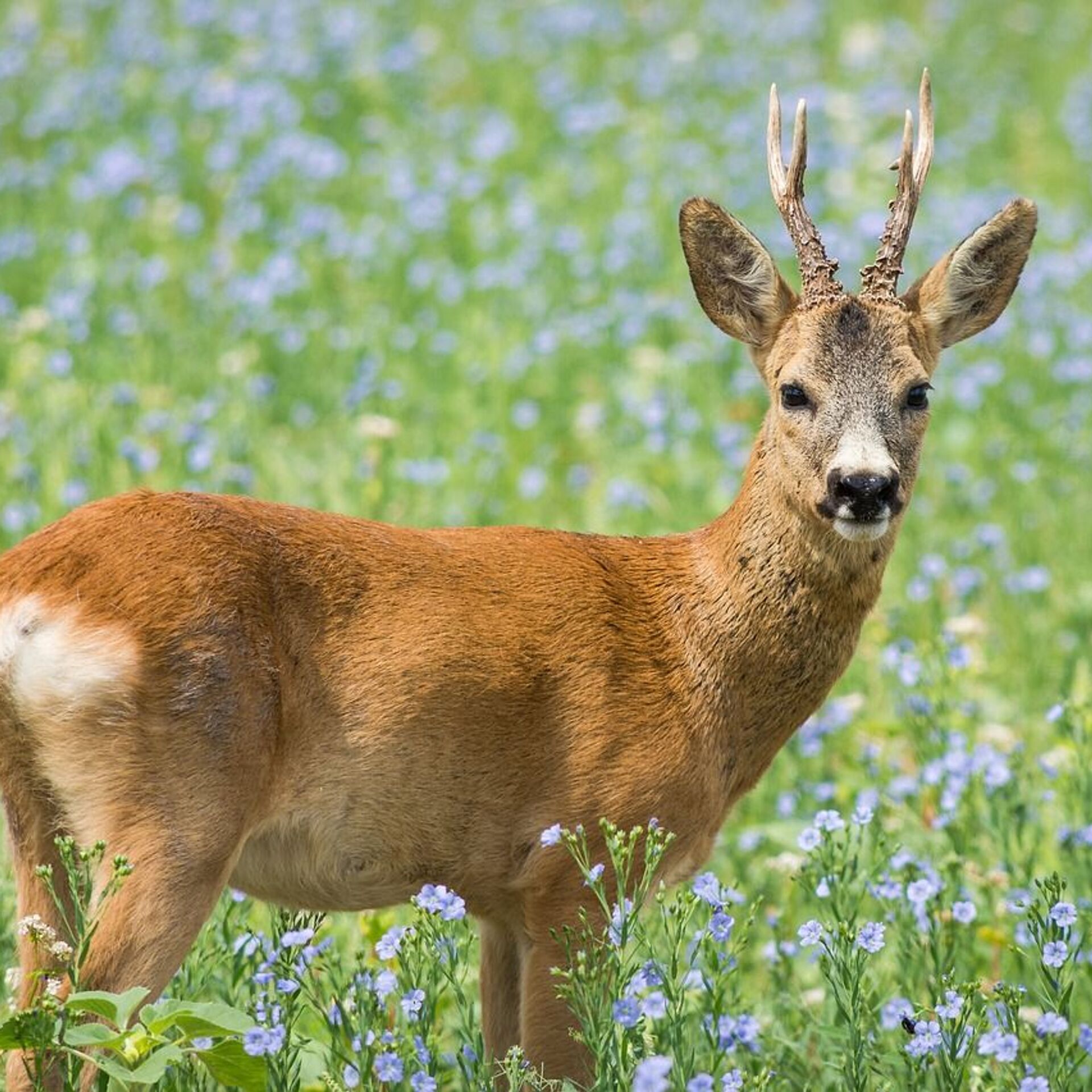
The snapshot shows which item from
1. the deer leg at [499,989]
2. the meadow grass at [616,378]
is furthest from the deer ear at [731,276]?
the deer leg at [499,989]

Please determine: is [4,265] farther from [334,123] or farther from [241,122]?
[334,123]

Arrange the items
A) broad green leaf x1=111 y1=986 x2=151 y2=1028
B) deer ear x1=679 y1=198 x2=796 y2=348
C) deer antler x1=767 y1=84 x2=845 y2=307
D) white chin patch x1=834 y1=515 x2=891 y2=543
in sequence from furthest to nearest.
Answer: deer ear x1=679 y1=198 x2=796 y2=348
deer antler x1=767 y1=84 x2=845 y2=307
white chin patch x1=834 y1=515 x2=891 y2=543
broad green leaf x1=111 y1=986 x2=151 y2=1028

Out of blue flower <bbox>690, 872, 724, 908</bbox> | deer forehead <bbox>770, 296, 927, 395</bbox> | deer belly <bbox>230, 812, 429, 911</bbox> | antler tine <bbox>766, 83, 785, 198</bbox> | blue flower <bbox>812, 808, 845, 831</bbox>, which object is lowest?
deer belly <bbox>230, 812, 429, 911</bbox>

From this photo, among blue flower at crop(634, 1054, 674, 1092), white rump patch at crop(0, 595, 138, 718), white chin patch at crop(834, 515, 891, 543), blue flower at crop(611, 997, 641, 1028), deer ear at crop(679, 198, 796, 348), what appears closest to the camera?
blue flower at crop(634, 1054, 674, 1092)

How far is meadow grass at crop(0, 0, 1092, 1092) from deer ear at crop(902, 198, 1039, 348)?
847 millimetres

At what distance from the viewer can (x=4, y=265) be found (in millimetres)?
8516

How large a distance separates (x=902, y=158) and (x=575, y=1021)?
201 centimetres

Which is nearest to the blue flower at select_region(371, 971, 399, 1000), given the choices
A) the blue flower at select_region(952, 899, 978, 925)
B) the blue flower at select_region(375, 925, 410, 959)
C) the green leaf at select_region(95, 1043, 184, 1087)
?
the blue flower at select_region(375, 925, 410, 959)

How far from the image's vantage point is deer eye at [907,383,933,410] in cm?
430

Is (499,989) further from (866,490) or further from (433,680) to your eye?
(866,490)

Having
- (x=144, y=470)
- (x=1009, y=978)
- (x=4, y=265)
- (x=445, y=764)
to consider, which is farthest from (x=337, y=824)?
(x=4, y=265)

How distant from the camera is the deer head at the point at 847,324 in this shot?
13.7 feet

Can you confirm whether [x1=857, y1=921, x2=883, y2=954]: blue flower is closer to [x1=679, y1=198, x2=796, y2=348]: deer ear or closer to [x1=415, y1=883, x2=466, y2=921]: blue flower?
[x1=415, y1=883, x2=466, y2=921]: blue flower

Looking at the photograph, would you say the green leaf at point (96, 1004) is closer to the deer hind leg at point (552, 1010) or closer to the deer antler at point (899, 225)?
the deer hind leg at point (552, 1010)
